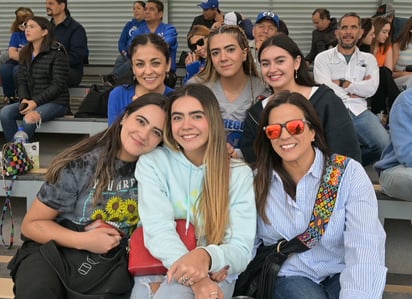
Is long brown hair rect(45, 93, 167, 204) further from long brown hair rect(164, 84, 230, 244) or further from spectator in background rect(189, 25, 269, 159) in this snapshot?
spectator in background rect(189, 25, 269, 159)

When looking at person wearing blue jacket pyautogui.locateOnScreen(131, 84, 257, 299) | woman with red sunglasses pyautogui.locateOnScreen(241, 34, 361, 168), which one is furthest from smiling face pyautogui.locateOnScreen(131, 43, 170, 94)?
person wearing blue jacket pyautogui.locateOnScreen(131, 84, 257, 299)

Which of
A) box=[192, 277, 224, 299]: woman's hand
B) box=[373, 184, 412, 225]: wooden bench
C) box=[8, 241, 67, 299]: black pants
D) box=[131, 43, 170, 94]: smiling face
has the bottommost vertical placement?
box=[373, 184, 412, 225]: wooden bench

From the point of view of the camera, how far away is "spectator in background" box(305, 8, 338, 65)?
657cm

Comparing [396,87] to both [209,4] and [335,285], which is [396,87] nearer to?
[209,4]

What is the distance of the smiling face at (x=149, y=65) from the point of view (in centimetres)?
312

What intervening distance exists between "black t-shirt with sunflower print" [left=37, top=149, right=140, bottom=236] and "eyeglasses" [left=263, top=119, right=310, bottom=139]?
0.68 m

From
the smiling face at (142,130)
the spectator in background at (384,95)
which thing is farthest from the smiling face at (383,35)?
the smiling face at (142,130)

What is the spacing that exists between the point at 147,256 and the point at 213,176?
1.44 ft

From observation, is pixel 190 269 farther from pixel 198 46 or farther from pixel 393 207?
pixel 198 46

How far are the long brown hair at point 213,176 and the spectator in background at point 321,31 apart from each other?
183 inches

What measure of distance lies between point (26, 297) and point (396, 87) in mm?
4049

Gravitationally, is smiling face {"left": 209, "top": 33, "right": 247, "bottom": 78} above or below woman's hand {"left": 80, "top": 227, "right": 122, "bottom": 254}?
above

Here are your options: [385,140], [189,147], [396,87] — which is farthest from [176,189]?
[396,87]

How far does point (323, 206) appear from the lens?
210 cm
